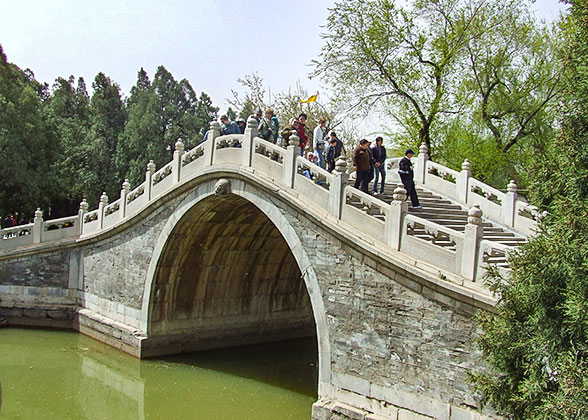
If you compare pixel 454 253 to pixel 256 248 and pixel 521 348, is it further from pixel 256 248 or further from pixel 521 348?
pixel 256 248

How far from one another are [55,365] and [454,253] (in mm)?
9733

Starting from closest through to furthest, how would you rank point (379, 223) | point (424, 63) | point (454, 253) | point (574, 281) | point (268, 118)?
point (574, 281)
point (454, 253)
point (379, 223)
point (268, 118)
point (424, 63)

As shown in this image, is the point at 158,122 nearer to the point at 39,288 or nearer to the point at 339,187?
the point at 39,288

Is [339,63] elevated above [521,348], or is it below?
above

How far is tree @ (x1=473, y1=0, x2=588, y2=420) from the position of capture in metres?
5.23

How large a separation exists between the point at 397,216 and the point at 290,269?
8.76 metres

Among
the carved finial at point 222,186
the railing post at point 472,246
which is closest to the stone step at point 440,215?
the railing post at point 472,246

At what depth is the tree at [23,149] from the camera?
73.5ft

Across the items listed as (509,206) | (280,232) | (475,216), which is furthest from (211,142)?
(475,216)

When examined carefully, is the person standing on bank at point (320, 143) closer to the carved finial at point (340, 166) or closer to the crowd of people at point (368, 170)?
the crowd of people at point (368, 170)

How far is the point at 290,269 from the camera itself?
16.9m

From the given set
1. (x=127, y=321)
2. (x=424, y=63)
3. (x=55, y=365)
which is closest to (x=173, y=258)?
(x=127, y=321)

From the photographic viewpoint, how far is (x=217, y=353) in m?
14.9

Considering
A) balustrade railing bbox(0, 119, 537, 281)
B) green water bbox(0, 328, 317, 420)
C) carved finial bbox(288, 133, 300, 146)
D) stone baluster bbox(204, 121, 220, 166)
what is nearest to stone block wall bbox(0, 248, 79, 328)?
balustrade railing bbox(0, 119, 537, 281)
